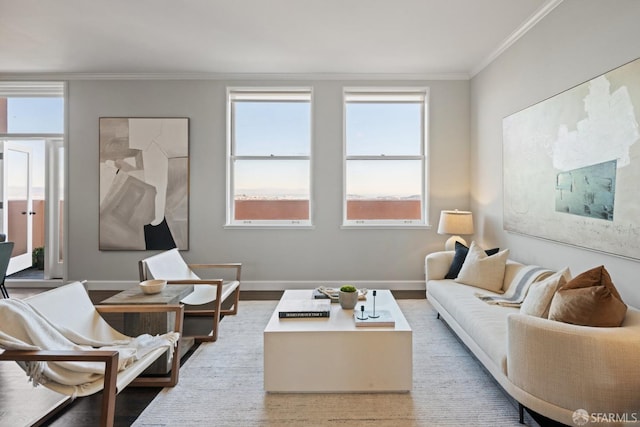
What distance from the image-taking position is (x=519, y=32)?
3473mm

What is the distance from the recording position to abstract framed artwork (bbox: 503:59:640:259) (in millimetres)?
2201

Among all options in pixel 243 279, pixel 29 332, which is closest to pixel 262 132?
pixel 243 279

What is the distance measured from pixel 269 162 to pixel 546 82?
3.25 metres

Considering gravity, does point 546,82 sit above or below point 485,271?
above

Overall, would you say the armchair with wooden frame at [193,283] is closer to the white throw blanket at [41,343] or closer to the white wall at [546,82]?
the white throw blanket at [41,343]

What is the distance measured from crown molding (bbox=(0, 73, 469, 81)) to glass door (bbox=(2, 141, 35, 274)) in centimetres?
110

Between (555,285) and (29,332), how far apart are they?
285cm

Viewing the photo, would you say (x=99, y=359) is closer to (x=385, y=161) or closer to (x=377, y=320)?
(x=377, y=320)

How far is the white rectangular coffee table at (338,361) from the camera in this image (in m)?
2.25

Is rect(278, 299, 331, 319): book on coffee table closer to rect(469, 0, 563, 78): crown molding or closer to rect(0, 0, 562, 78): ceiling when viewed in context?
rect(0, 0, 562, 78): ceiling

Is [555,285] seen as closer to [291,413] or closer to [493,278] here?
[493,278]

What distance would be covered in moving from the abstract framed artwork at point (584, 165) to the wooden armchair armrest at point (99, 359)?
2.94m

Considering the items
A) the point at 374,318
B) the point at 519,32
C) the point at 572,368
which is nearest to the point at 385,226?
the point at 374,318

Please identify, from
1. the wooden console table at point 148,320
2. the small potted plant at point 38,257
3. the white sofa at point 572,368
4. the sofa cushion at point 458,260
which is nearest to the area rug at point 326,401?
the wooden console table at point 148,320
